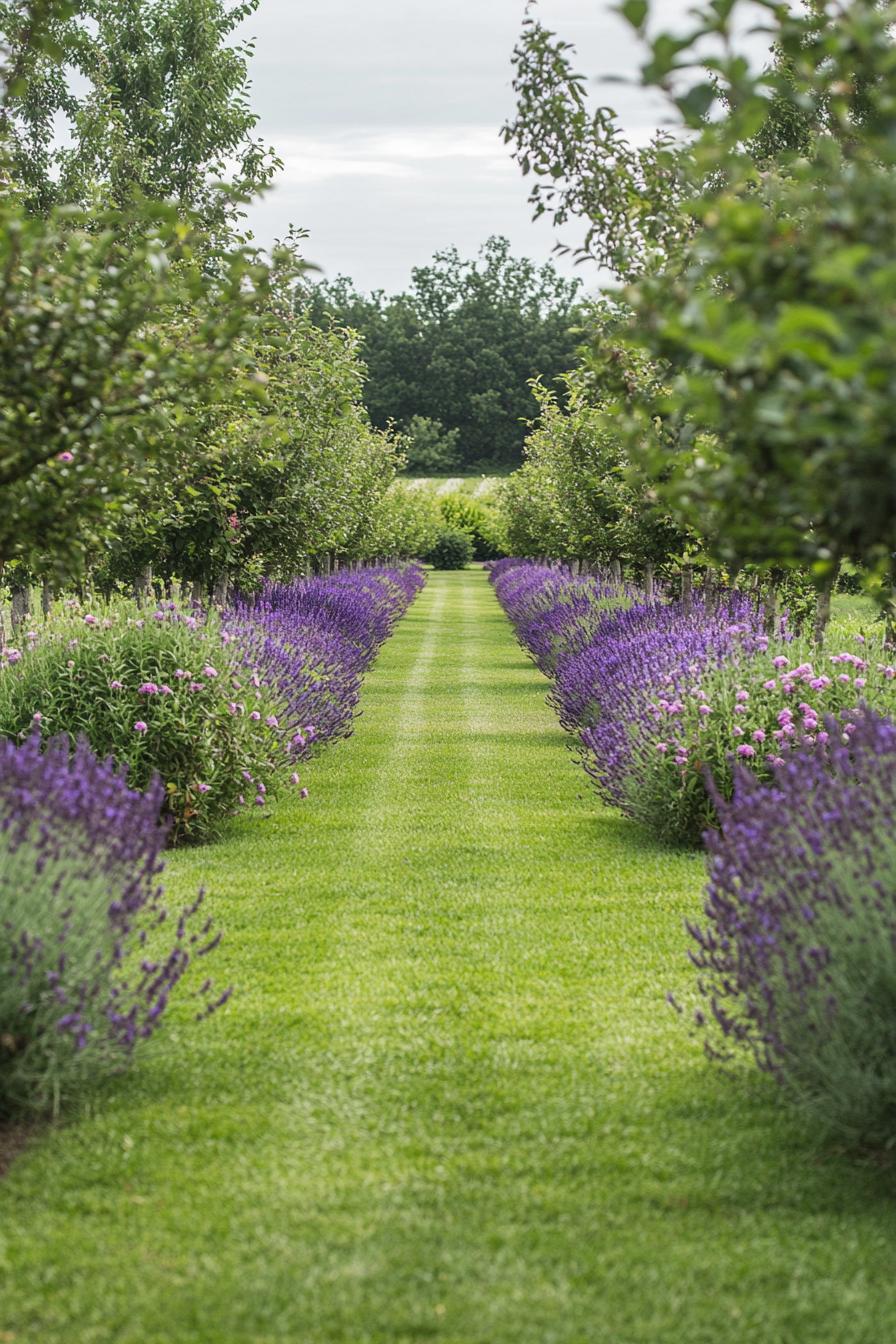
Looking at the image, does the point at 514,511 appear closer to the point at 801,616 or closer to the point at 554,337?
the point at 801,616

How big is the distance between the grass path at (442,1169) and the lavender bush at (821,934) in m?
0.36

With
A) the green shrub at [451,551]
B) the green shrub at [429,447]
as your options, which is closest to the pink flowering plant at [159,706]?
the green shrub at [451,551]

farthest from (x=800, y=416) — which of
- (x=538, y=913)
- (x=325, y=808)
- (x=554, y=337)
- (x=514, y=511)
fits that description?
(x=554, y=337)

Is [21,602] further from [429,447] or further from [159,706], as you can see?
[429,447]

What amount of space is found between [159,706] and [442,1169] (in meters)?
5.11

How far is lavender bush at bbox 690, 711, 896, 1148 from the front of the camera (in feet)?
13.7

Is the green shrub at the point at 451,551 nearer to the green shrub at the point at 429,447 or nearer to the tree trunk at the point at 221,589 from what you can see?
the green shrub at the point at 429,447

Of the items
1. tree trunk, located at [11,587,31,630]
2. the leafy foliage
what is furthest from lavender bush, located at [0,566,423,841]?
the leafy foliage

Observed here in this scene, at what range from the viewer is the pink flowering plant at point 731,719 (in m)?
8.70

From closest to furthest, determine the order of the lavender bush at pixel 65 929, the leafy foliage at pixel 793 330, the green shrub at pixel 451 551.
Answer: the leafy foliage at pixel 793 330 < the lavender bush at pixel 65 929 < the green shrub at pixel 451 551

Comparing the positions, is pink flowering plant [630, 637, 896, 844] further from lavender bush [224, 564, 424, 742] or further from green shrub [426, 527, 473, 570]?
green shrub [426, 527, 473, 570]

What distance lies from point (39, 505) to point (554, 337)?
98.3 m

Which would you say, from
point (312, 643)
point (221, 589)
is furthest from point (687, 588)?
point (221, 589)

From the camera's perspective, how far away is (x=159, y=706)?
29.3 ft
